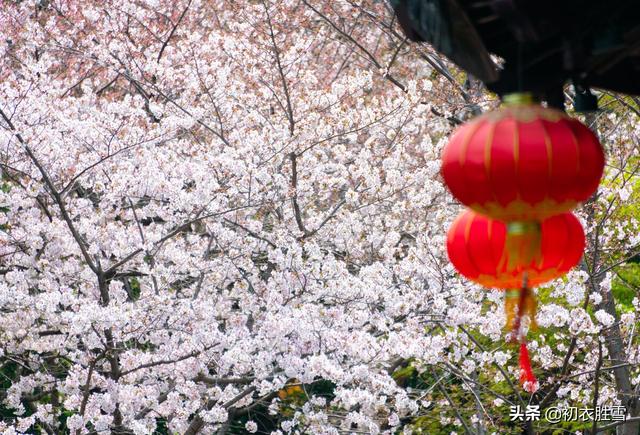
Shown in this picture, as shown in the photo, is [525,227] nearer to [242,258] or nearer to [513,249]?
[513,249]

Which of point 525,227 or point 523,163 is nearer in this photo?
point 523,163

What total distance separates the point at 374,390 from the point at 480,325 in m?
1.11

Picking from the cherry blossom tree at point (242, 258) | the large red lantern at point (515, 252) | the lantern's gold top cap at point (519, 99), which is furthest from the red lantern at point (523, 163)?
the cherry blossom tree at point (242, 258)

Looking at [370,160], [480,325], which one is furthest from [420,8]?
[370,160]

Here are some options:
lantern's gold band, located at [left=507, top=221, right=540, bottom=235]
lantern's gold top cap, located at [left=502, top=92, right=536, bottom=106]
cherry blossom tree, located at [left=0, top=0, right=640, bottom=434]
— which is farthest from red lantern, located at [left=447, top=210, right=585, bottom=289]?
cherry blossom tree, located at [left=0, top=0, right=640, bottom=434]

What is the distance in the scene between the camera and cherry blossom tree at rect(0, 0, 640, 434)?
7230 millimetres

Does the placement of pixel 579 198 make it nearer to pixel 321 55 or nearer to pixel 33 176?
pixel 33 176

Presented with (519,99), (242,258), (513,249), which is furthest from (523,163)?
(242,258)

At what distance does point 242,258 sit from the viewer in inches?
313

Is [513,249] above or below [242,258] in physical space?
below

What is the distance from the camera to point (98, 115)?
839 centimetres

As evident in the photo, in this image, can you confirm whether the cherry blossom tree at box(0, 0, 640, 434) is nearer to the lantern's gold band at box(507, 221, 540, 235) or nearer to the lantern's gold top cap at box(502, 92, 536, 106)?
the lantern's gold band at box(507, 221, 540, 235)

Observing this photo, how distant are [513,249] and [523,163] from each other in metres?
0.34

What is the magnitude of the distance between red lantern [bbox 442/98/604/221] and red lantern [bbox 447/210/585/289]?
13 cm
